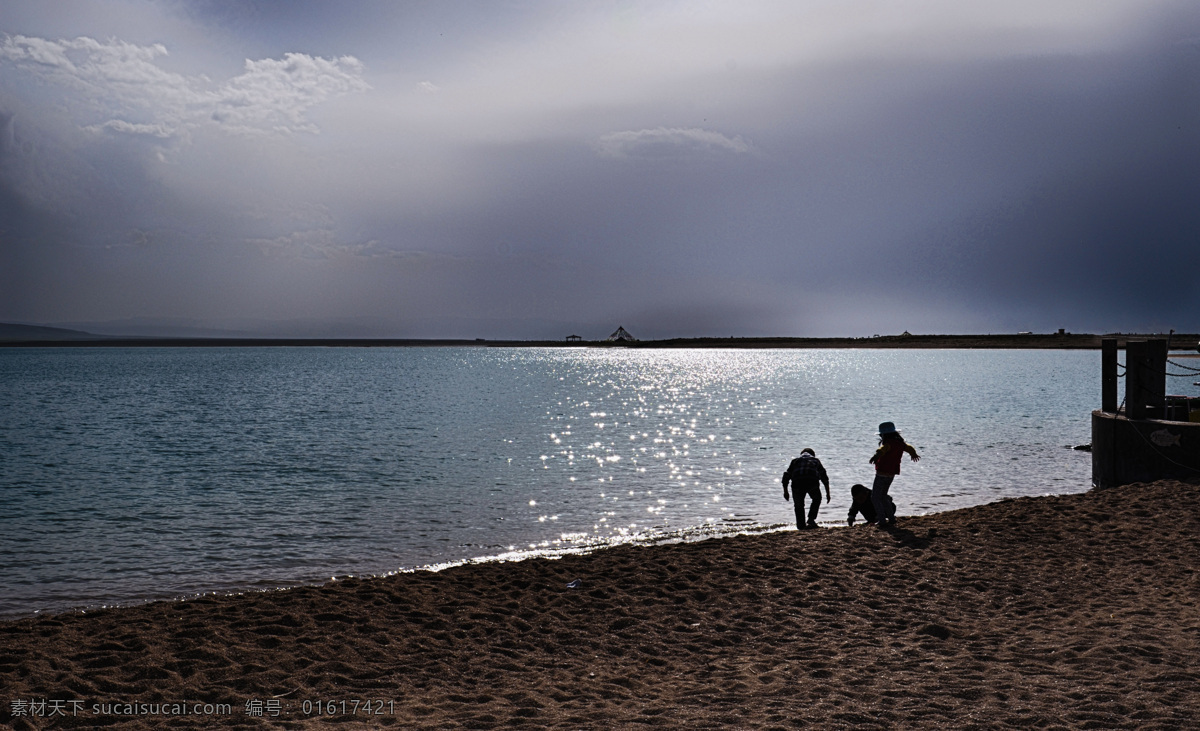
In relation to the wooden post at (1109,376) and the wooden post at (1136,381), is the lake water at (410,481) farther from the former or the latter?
the wooden post at (1136,381)

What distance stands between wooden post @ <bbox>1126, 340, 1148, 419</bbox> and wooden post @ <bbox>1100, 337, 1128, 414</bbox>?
116 centimetres

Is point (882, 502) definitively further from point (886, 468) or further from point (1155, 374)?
point (1155, 374)

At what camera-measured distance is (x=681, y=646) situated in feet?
28.2

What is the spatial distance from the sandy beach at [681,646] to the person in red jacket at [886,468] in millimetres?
1418

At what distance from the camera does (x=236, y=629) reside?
8953 mm

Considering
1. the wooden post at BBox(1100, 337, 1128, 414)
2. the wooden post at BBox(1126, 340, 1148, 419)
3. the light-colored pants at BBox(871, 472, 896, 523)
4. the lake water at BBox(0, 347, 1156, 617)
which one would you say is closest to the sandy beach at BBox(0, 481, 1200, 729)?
the light-colored pants at BBox(871, 472, 896, 523)

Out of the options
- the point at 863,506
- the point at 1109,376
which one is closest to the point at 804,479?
the point at 863,506

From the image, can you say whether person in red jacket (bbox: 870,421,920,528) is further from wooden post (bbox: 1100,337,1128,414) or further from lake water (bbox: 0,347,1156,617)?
wooden post (bbox: 1100,337,1128,414)

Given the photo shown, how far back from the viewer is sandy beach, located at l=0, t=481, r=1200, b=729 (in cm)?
659

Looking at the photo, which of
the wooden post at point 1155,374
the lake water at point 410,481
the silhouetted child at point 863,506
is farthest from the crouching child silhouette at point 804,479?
the wooden post at point 1155,374

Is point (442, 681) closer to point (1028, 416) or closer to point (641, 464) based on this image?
point (641, 464)

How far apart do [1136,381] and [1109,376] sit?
249 centimetres

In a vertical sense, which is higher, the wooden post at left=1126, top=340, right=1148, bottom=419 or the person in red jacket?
the wooden post at left=1126, top=340, right=1148, bottom=419

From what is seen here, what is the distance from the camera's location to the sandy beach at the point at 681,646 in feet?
21.6
